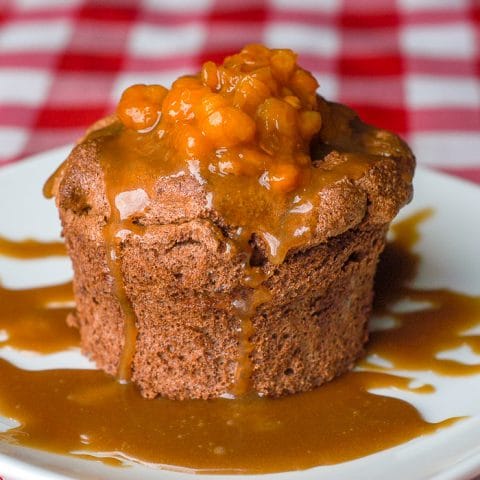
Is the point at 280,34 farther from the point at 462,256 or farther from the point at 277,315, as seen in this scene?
the point at 277,315

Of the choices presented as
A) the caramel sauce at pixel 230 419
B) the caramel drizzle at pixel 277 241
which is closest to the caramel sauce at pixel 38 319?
the caramel sauce at pixel 230 419

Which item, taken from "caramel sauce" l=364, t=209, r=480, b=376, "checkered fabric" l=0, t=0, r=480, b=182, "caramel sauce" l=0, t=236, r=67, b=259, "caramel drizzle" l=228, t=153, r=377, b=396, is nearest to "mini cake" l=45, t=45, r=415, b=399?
"caramel drizzle" l=228, t=153, r=377, b=396

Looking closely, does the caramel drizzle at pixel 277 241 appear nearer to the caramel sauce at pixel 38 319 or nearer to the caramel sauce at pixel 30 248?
the caramel sauce at pixel 38 319

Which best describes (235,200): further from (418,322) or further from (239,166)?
(418,322)

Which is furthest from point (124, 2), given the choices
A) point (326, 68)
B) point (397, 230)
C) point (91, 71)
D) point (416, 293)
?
point (416, 293)

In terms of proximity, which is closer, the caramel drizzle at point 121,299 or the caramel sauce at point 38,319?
the caramel drizzle at point 121,299

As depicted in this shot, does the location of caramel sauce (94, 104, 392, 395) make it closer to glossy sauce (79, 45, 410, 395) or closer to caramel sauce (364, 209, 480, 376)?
glossy sauce (79, 45, 410, 395)

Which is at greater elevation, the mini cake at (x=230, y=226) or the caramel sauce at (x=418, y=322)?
the mini cake at (x=230, y=226)

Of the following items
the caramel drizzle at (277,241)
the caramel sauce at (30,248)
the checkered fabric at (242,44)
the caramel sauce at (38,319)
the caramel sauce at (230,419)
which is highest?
the checkered fabric at (242,44)
